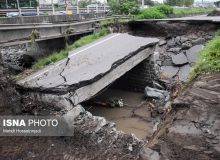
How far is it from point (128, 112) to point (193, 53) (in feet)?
14.3

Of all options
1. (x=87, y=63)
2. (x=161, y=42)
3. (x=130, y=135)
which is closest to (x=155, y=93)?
(x=87, y=63)

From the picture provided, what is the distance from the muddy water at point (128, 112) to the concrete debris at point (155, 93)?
331 mm

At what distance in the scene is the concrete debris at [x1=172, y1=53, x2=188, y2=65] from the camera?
488 inches

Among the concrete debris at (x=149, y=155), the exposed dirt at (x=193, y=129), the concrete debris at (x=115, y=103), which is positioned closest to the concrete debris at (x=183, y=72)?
the concrete debris at (x=115, y=103)

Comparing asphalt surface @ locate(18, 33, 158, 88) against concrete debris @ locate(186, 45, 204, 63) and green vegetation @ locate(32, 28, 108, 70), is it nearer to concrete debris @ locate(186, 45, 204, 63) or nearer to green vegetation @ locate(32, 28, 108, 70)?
green vegetation @ locate(32, 28, 108, 70)

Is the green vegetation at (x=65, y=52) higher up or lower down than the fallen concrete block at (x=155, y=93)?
higher up

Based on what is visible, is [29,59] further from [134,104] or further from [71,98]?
[71,98]

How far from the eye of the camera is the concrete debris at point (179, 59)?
12.4 meters

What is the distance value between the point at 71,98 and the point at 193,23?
9403mm

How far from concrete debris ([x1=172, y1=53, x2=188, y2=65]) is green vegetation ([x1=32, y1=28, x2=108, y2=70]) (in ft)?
11.8

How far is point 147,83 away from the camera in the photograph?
12.4 metres

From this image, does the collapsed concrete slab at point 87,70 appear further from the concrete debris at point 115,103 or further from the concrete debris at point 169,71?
the concrete debris at point 115,103

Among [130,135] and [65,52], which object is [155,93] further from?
[130,135]

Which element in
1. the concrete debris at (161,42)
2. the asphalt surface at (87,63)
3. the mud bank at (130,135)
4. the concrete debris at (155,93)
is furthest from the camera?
the concrete debris at (161,42)
